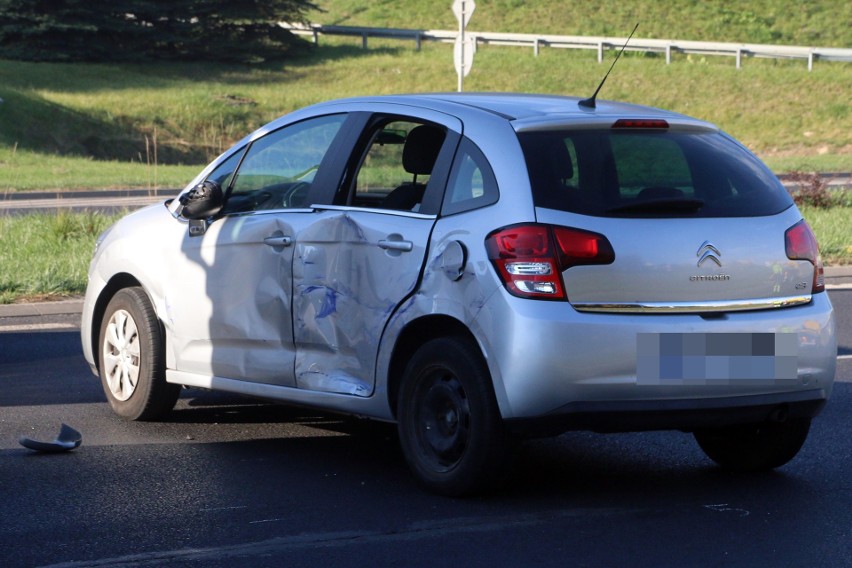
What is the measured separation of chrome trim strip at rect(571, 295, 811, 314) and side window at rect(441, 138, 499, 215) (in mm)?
587

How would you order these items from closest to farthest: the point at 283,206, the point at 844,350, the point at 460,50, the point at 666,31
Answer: the point at 283,206
the point at 844,350
the point at 460,50
the point at 666,31

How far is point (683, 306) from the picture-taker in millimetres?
5250

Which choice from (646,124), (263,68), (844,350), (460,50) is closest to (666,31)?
(263,68)

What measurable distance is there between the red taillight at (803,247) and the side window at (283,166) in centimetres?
206

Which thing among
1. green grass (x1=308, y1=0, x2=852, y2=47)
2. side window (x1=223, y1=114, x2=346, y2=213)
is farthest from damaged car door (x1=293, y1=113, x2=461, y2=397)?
green grass (x1=308, y1=0, x2=852, y2=47)

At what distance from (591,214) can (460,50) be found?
59.5ft

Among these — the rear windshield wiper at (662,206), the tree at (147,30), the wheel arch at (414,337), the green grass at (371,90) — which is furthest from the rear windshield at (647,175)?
the tree at (147,30)

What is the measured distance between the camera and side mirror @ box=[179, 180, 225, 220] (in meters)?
6.68

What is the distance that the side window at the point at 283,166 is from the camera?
6387 mm

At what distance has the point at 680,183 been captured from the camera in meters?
5.52

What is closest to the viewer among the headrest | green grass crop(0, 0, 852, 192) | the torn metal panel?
the torn metal panel

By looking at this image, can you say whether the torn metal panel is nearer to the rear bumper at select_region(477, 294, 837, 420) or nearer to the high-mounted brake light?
the rear bumper at select_region(477, 294, 837, 420)

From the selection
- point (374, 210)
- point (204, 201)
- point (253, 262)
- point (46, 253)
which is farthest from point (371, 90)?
point (374, 210)

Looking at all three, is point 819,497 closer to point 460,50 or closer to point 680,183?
point 680,183
